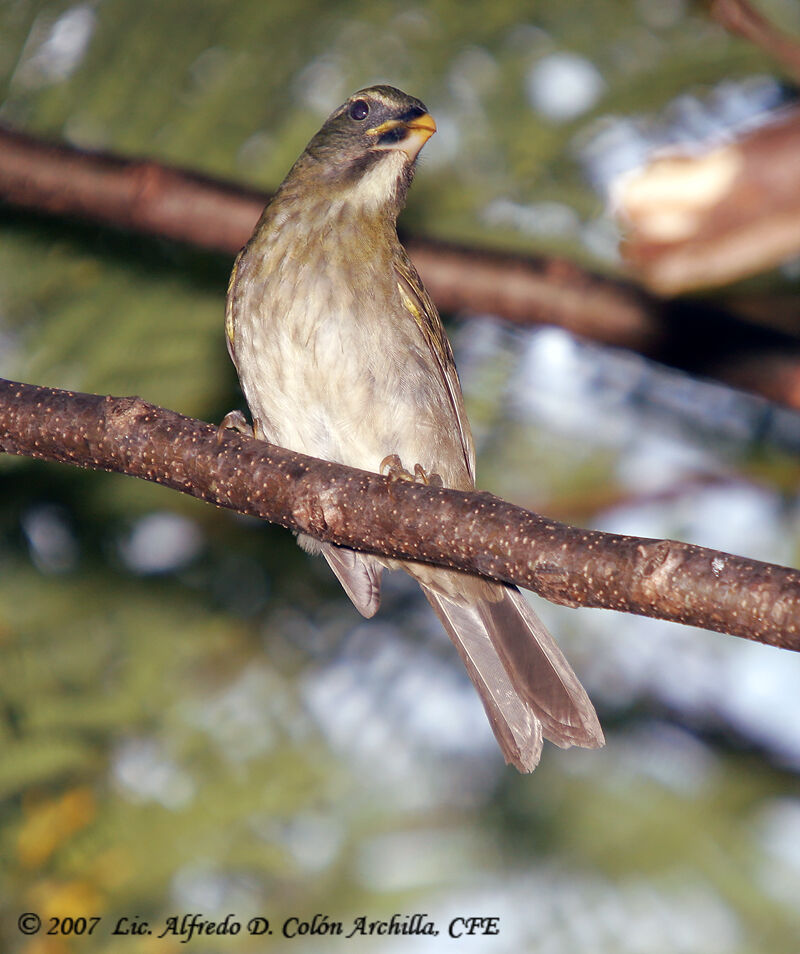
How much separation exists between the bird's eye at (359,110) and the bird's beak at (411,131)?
52 mm

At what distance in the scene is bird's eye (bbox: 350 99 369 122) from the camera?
3.09 metres

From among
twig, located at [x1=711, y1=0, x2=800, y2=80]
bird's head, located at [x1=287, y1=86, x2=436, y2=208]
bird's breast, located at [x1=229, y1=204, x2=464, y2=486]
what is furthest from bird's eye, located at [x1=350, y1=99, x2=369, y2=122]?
twig, located at [x1=711, y1=0, x2=800, y2=80]

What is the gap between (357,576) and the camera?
2.97m

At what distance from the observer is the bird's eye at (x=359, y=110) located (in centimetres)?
309

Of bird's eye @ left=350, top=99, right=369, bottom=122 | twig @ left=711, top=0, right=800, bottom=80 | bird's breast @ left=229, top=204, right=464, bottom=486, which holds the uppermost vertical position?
twig @ left=711, top=0, right=800, bottom=80

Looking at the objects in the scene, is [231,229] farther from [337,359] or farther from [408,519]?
[408,519]

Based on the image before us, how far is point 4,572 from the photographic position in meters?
2.53

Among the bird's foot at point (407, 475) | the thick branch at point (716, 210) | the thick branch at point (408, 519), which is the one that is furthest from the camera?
the bird's foot at point (407, 475)

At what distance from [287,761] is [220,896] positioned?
1.14 feet

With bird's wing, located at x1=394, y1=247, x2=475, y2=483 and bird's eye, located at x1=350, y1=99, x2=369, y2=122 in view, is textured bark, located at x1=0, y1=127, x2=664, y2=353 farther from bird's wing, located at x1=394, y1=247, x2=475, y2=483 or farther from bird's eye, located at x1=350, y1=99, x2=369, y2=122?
bird's eye, located at x1=350, y1=99, x2=369, y2=122

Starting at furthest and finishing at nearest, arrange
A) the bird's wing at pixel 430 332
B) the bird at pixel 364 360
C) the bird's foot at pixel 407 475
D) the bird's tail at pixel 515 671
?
1. the bird's wing at pixel 430 332
2. the bird at pixel 364 360
3. the bird's foot at pixel 407 475
4. the bird's tail at pixel 515 671

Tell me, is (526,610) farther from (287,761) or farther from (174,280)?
(174,280)

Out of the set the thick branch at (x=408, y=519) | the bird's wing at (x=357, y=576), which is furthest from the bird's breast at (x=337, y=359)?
the thick branch at (x=408, y=519)

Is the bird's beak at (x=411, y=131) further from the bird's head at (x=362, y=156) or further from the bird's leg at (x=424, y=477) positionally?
the bird's leg at (x=424, y=477)
